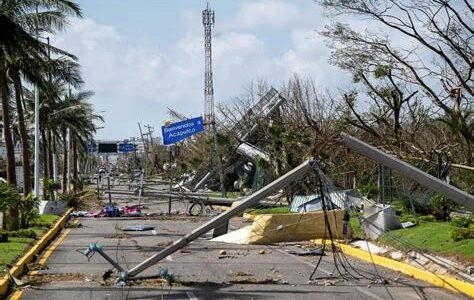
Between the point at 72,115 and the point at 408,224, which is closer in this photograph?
the point at 408,224

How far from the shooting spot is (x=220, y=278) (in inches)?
515

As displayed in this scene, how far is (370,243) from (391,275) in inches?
168

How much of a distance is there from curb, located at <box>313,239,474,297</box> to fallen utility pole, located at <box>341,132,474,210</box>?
2.00m

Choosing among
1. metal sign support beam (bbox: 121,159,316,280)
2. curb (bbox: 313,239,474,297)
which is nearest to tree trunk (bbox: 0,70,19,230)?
metal sign support beam (bbox: 121,159,316,280)

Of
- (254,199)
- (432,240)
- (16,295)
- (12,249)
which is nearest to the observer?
(16,295)

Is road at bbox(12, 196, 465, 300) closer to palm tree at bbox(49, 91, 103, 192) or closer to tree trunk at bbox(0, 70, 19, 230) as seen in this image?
tree trunk at bbox(0, 70, 19, 230)

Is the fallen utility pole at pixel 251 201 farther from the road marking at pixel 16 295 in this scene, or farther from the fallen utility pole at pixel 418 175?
the road marking at pixel 16 295

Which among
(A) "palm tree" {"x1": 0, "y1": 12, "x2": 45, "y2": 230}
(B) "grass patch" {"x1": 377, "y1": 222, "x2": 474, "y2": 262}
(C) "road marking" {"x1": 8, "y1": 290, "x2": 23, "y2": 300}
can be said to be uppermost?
(A) "palm tree" {"x1": 0, "y1": 12, "x2": 45, "y2": 230}

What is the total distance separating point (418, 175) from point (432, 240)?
5.88m

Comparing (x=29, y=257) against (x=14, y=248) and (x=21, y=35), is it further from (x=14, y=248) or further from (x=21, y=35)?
(x=21, y=35)

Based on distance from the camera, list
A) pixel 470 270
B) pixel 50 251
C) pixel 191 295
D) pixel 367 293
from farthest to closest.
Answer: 1. pixel 50 251
2. pixel 470 270
3. pixel 367 293
4. pixel 191 295

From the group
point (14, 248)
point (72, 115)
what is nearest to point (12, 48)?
point (14, 248)

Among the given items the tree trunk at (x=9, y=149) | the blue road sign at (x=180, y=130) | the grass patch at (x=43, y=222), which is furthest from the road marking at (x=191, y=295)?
the blue road sign at (x=180, y=130)

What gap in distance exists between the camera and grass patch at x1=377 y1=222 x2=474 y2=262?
1408cm
